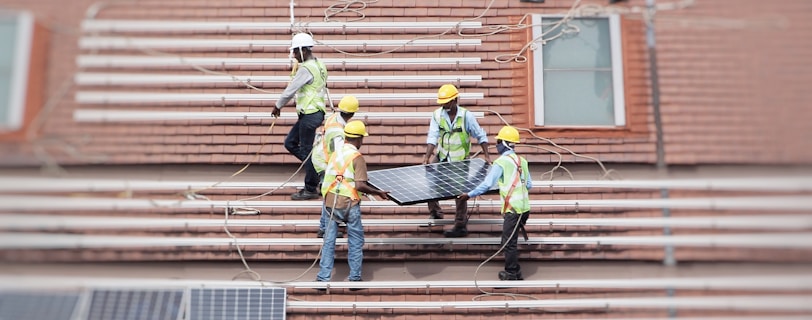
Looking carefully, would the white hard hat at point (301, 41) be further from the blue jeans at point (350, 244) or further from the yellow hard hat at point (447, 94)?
the blue jeans at point (350, 244)

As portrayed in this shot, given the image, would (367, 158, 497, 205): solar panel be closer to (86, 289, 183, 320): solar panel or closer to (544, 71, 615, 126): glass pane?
(544, 71, 615, 126): glass pane

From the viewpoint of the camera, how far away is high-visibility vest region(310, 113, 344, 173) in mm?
11250

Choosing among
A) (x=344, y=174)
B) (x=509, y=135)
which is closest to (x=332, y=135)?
(x=344, y=174)

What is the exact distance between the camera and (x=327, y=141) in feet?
→ 37.0

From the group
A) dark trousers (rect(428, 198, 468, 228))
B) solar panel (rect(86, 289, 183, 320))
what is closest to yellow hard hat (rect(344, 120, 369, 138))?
dark trousers (rect(428, 198, 468, 228))

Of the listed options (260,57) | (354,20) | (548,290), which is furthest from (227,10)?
(548,290)

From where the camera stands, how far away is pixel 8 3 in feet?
30.9

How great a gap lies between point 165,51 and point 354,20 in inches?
102

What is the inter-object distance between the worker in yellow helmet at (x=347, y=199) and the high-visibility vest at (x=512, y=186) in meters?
1.35

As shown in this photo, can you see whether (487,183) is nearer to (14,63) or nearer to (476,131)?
(476,131)

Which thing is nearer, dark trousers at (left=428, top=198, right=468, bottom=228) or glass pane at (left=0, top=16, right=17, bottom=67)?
glass pane at (left=0, top=16, right=17, bottom=67)

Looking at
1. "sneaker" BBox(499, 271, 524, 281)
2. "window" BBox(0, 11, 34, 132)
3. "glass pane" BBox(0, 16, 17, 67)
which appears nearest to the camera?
"window" BBox(0, 11, 34, 132)

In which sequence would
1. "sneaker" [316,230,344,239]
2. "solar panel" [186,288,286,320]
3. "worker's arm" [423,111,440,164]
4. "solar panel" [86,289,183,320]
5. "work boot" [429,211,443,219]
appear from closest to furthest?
"solar panel" [86,289,183,320] < "solar panel" [186,288,286,320] < "sneaker" [316,230,344,239] < "worker's arm" [423,111,440,164] < "work boot" [429,211,443,219]

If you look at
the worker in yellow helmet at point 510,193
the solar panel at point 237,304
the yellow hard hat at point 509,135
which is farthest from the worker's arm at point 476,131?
the solar panel at point 237,304
